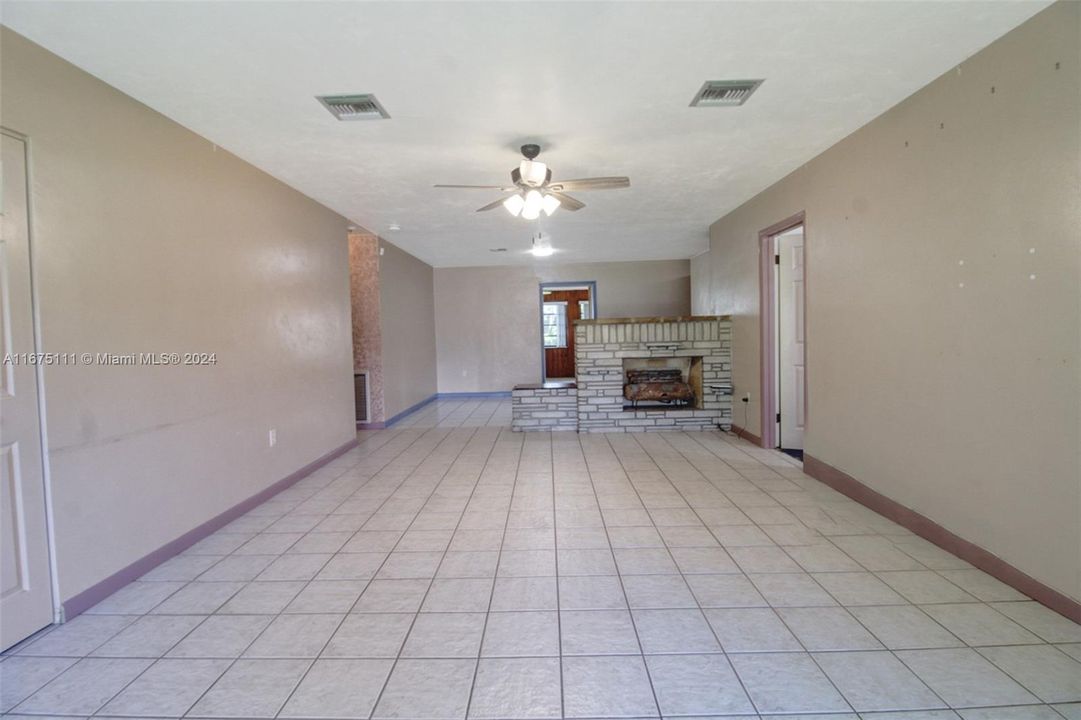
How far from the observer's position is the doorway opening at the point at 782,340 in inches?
183

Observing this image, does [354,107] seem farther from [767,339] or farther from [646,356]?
[646,356]

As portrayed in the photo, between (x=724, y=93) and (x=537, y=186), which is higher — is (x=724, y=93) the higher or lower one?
the higher one

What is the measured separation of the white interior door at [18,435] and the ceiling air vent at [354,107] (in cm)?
123

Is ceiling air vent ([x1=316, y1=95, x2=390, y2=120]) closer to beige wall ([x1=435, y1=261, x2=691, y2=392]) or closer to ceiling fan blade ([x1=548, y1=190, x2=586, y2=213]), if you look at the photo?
ceiling fan blade ([x1=548, y1=190, x2=586, y2=213])

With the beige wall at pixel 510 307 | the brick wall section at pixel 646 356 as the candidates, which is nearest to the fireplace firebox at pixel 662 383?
the brick wall section at pixel 646 356

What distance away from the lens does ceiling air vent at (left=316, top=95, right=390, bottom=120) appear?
8.45 ft

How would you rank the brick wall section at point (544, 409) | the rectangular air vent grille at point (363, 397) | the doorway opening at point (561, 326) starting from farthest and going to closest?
the doorway opening at point (561, 326)
the rectangular air vent grille at point (363, 397)
the brick wall section at point (544, 409)

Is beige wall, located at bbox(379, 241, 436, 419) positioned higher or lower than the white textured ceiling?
lower

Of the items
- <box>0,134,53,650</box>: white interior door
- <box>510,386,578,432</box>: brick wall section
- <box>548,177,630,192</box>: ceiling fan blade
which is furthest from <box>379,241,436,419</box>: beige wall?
<box>0,134,53,650</box>: white interior door

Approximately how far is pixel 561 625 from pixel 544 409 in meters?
4.06

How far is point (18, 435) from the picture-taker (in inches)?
78.6

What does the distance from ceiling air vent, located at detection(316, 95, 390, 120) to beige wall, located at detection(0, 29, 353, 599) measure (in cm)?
93

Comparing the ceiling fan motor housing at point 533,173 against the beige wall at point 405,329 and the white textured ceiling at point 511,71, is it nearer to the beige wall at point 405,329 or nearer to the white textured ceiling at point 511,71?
the white textured ceiling at point 511,71

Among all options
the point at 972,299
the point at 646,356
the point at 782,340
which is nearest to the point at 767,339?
the point at 782,340
